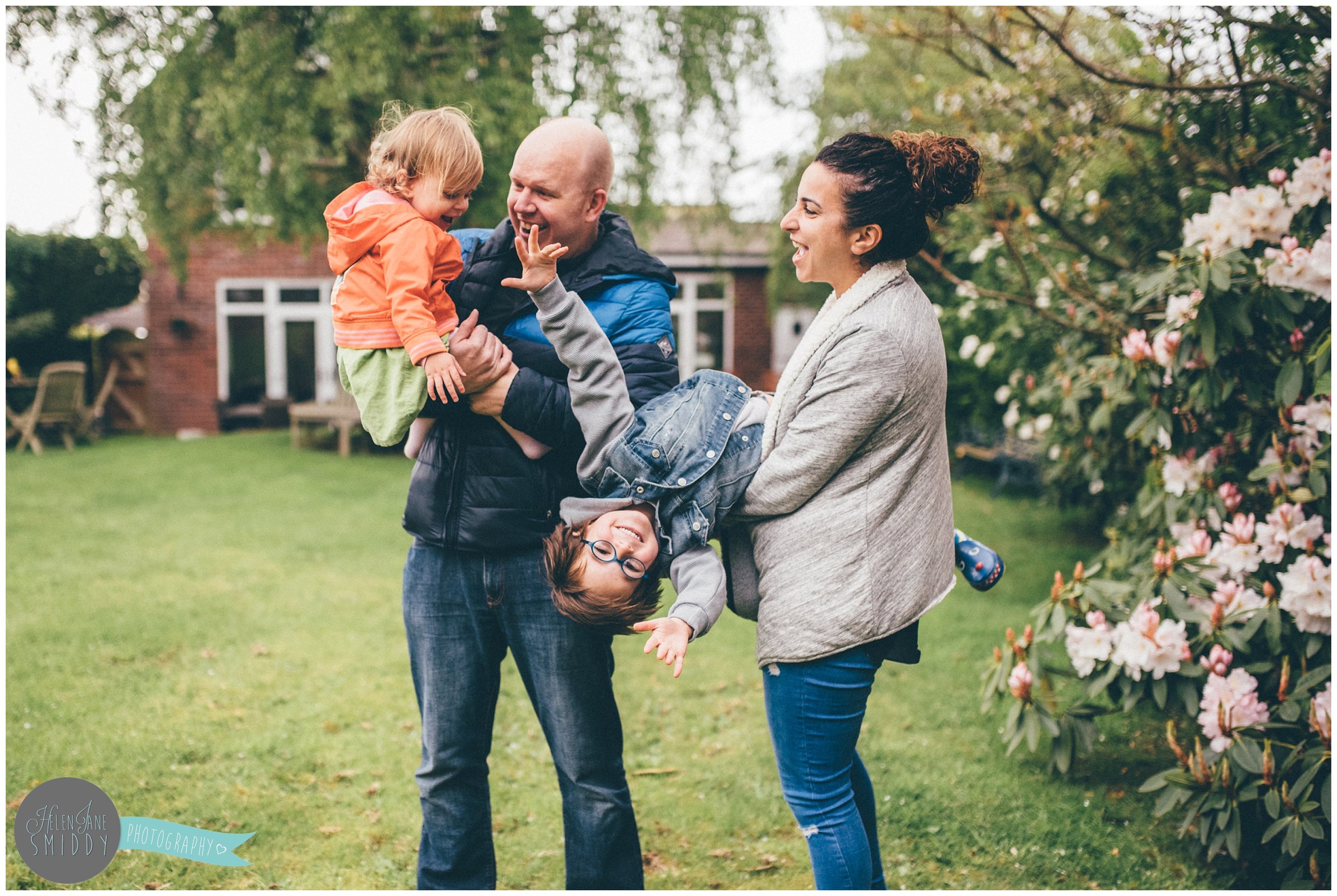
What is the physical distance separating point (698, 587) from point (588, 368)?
1.54ft

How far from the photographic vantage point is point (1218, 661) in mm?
2787

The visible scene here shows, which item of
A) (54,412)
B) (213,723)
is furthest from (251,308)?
(213,723)

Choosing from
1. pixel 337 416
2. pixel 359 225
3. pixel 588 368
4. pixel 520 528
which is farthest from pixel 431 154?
pixel 337 416

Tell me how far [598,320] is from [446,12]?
7.62 meters

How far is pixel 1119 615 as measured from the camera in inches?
123

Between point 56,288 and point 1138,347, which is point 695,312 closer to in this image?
point 56,288

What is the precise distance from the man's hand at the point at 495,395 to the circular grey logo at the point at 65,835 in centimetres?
201

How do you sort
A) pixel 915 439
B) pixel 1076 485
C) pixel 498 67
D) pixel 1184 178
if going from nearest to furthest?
A: pixel 915 439
pixel 1184 178
pixel 1076 485
pixel 498 67

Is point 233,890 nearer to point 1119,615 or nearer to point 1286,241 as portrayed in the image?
point 1119,615

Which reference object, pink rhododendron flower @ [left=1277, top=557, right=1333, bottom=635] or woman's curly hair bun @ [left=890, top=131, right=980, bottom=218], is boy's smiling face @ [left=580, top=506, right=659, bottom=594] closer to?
woman's curly hair bun @ [left=890, top=131, right=980, bottom=218]

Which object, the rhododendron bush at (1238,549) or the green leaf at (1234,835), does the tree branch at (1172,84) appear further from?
the green leaf at (1234,835)

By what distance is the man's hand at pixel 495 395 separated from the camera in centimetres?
196

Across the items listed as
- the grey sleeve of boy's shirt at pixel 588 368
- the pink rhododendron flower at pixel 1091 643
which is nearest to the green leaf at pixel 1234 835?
the pink rhododendron flower at pixel 1091 643

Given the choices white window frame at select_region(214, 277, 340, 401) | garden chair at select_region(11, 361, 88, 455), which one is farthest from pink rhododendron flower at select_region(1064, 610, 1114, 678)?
white window frame at select_region(214, 277, 340, 401)
